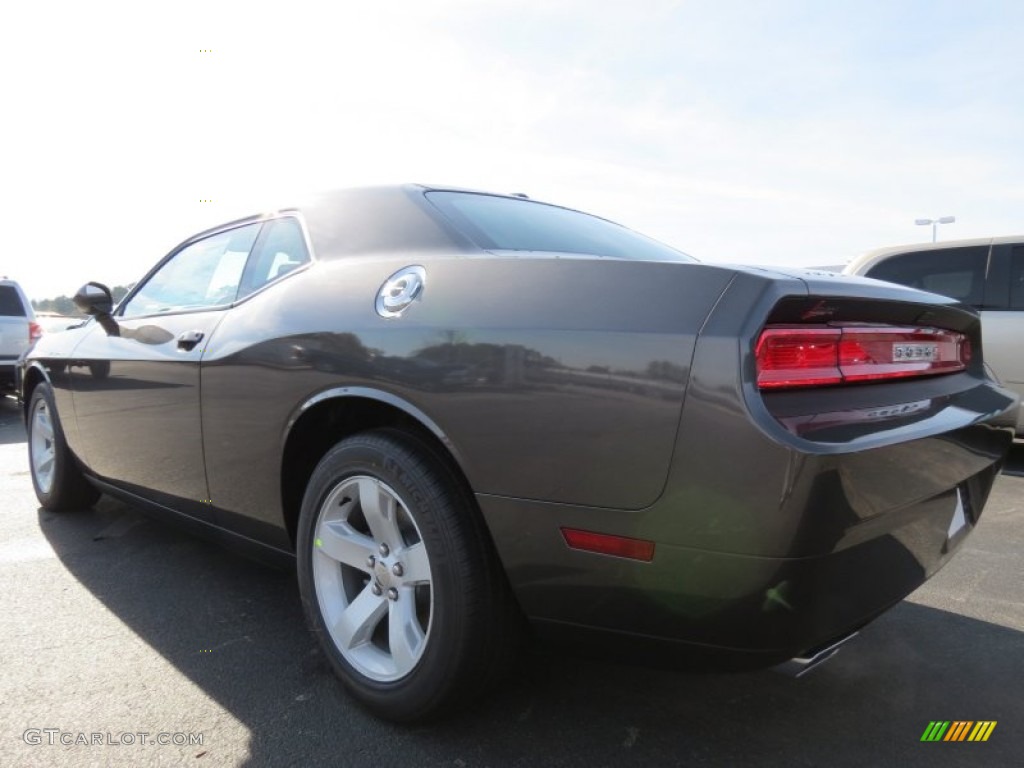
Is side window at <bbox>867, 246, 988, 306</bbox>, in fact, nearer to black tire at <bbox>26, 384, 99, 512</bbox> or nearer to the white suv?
black tire at <bbox>26, 384, 99, 512</bbox>

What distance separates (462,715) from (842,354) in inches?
52.7

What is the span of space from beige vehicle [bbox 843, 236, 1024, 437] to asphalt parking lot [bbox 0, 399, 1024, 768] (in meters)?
3.02

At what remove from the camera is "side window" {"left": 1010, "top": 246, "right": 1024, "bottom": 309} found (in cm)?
543

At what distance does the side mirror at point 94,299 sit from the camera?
133 inches

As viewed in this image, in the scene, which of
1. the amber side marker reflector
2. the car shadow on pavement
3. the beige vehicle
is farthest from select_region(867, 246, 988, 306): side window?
the amber side marker reflector

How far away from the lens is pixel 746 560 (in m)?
1.41

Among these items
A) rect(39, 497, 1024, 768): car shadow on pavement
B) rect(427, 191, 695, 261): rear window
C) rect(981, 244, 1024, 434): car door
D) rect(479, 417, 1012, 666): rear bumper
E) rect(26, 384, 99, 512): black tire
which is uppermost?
rect(427, 191, 695, 261): rear window

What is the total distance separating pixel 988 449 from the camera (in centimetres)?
200

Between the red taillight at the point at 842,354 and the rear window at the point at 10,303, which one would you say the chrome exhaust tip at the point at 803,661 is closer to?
the red taillight at the point at 842,354

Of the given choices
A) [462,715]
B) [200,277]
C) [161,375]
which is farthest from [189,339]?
[462,715]

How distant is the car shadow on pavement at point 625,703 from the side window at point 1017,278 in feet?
12.3

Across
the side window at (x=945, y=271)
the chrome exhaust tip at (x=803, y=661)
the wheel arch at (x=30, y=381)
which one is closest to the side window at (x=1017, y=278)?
the side window at (x=945, y=271)

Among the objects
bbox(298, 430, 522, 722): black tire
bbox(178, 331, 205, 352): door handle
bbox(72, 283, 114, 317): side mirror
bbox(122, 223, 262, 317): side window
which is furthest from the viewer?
bbox(72, 283, 114, 317): side mirror

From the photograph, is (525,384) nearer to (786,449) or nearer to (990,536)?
(786,449)
